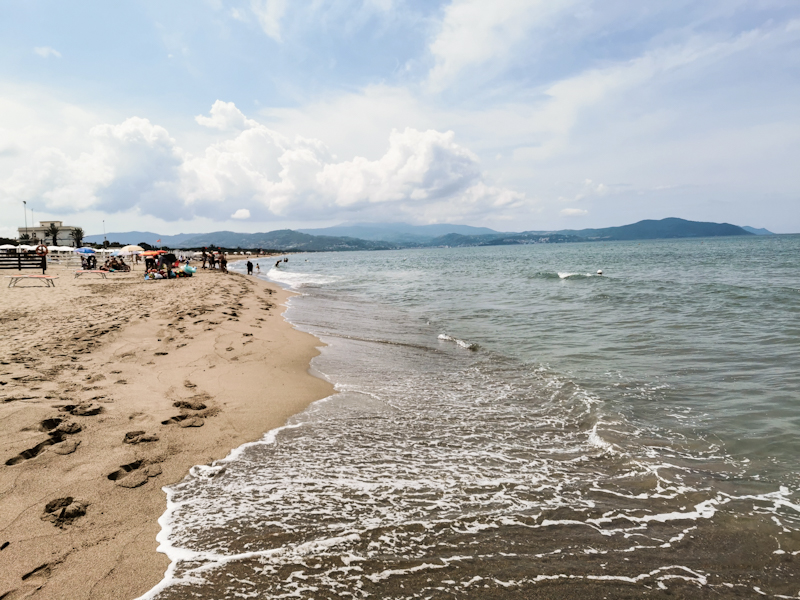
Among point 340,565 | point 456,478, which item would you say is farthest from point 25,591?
point 456,478

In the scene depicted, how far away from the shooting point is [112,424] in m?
5.25

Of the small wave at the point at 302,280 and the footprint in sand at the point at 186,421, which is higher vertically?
the small wave at the point at 302,280

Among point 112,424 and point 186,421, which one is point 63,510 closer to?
point 112,424

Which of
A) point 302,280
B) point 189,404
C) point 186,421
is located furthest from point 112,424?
point 302,280

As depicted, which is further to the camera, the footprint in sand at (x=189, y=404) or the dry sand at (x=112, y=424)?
the footprint in sand at (x=189, y=404)

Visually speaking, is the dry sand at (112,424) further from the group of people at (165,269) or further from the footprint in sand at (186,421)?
the group of people at (165,269)

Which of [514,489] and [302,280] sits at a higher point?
[302,280]

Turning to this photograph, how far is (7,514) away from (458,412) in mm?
5286

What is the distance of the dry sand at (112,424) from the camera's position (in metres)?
3.07

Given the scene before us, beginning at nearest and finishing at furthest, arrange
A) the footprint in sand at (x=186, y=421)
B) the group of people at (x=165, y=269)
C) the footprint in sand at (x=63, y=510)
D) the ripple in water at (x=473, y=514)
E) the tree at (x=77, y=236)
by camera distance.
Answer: the ripple in water at (x=473, y=514) → the footprint in sand at (x=63, y=510) → the footprint in sand at (x=186, y=421) → the group of people at (x=165, y=269) → the tree at (x=77, y=236)

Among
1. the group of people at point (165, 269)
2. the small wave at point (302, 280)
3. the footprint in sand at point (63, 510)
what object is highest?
the group of people at point (165, 269)

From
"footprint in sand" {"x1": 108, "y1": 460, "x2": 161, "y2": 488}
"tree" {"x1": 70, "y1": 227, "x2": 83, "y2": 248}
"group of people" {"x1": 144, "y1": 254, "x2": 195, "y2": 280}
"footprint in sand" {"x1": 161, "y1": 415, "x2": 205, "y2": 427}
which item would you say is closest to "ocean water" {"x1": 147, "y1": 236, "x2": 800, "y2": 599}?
"footprint in sand" {"x1": 108, "y1": 460, "x2": 161, "y2": 488}

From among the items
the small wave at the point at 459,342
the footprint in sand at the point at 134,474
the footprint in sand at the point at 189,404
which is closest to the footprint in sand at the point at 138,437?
the footprint in sand at the point at 134,474

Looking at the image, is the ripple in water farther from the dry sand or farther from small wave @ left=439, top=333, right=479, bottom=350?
small wave @ left=439, top=333, right=479, bottom=350
